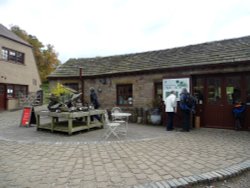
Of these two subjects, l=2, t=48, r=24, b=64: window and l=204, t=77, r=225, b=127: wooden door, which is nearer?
l=204, t=77, r=225, b=127: wooden door

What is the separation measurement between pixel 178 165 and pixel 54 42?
3921cm

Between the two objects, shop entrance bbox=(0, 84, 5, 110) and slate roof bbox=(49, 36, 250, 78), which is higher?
slate roof bbox=(49, 36, 250, 78)

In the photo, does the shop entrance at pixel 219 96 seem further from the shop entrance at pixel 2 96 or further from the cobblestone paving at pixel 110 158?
the shop entrance at pixel 2 96

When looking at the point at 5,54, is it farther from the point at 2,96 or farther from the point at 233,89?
the point at 233,89

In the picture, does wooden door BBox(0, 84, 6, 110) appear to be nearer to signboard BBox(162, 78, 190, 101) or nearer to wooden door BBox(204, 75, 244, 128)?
signboard BBox(162, 78, 190, 101)

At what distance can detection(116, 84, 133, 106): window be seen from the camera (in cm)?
1147

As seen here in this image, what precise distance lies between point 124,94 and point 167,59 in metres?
→ 3.38

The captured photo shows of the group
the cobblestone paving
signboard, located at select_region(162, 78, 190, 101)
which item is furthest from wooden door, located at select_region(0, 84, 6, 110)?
signboard, located at select_region(162, 78, 190, 101)

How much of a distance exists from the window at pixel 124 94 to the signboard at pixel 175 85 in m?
2.50

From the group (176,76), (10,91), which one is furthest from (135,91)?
(10,91)

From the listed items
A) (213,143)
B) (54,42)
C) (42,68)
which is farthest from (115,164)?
(54,42)

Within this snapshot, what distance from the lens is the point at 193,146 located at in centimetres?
583

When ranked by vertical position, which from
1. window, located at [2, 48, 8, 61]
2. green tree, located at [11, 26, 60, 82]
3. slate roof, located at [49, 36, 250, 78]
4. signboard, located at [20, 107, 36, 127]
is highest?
green tree, located at [11, 26, 60, 82]

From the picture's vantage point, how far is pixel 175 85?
9.30m
